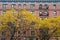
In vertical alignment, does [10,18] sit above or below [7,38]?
above

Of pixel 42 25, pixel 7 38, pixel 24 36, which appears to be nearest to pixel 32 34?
pixel 24 36

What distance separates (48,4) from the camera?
72.8m

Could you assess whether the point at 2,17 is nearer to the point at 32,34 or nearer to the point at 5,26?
the point at 5,26

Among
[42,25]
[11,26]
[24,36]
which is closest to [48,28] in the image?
[42,25]

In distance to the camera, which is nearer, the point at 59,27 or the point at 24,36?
the point at 59,27

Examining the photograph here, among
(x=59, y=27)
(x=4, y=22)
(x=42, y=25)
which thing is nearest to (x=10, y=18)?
(x=4, y=22)

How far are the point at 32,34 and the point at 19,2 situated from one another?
9.75 m

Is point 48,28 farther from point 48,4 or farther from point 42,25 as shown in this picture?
point 48,4

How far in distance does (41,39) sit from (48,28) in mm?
3503

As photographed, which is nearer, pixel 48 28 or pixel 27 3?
pixel 48 28

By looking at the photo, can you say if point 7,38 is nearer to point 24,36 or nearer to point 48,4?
point 24,36

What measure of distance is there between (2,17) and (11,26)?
2812mm

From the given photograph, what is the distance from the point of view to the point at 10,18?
5775 cm

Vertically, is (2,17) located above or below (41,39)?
above
